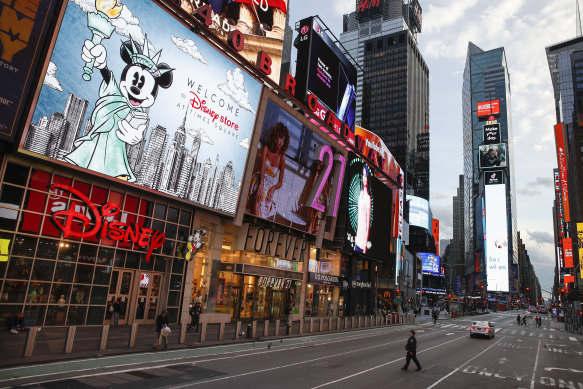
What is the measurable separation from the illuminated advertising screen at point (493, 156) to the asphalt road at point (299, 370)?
187 metres

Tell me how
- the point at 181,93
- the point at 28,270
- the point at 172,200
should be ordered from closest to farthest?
the point at 28,270, the point at 181,93, the point at 172,200

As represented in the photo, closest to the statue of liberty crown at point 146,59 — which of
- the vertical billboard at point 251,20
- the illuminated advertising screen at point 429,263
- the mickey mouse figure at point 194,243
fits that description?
the vertical billboard at point 251,20

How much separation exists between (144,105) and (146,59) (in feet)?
8.24

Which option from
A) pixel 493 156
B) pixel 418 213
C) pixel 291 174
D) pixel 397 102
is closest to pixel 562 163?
pixel 418 213

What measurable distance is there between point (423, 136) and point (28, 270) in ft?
595

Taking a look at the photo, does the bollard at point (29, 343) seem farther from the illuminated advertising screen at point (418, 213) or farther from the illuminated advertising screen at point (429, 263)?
the illuminated advertising screen at point (429, 263)

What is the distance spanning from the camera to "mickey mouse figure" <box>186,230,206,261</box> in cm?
2628

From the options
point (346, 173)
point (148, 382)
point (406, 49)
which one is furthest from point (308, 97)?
point (406, 49)

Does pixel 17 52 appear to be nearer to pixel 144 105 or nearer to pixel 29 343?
pixel 144 105

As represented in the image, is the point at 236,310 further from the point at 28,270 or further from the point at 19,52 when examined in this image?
the point at 19,52

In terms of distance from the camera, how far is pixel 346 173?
45.7 m

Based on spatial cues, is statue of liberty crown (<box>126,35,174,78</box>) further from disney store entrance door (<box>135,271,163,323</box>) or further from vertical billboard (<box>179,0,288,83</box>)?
disney store entrance door (<box>135,271,163,323</box>)

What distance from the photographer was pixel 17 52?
16453 mm

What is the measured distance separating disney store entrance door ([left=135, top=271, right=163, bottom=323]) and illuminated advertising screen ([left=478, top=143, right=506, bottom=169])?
195762mm
